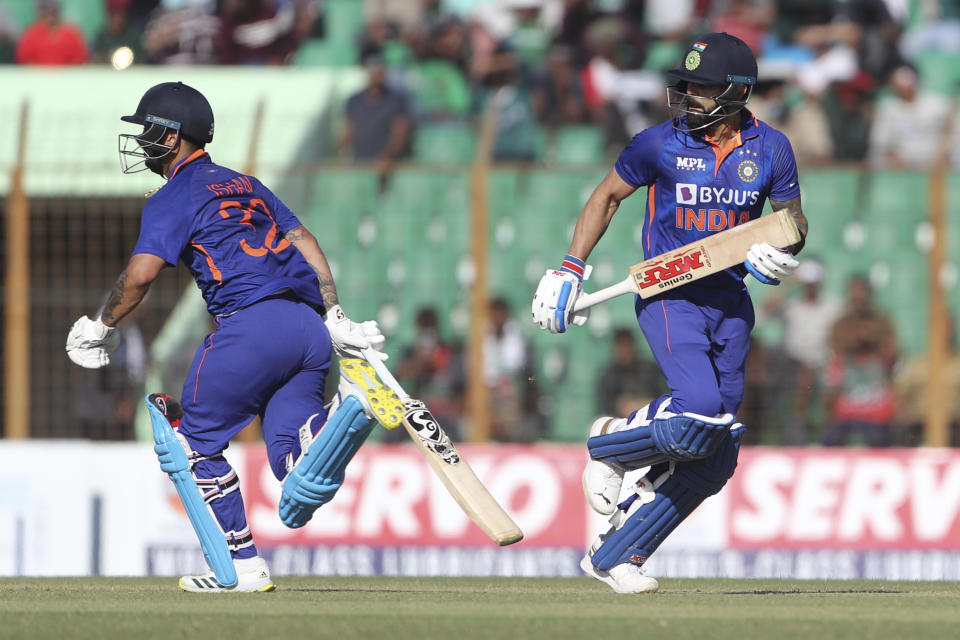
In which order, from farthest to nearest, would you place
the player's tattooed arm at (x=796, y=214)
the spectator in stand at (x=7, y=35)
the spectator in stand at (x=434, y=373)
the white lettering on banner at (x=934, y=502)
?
1. the spectator in stand at (x=7, y=35)
2. the spectator in stand at (x=434, y=373)
3. the white lettering on banner at (x=934, y=502)
4. the player's tattooed arm at (x=796, y=214)

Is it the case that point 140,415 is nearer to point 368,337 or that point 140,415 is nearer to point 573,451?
point 573,451

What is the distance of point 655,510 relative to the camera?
21.9ft

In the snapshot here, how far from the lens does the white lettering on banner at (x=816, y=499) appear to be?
10.5 metres

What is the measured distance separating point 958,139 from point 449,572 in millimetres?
5040

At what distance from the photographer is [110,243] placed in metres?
11.5

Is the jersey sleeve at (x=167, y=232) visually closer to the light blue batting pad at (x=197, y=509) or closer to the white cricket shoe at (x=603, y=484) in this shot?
the light blue batting pad at (x=197, y=509)

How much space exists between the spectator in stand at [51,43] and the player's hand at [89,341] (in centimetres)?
897

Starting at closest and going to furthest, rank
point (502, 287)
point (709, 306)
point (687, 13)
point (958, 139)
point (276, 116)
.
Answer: point (709, 306) → point (502, 287) → point (958, 139) → point (276, 116) → point (687, 13)

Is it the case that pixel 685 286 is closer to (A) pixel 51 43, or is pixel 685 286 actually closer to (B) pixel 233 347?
(B) pixel 233 347

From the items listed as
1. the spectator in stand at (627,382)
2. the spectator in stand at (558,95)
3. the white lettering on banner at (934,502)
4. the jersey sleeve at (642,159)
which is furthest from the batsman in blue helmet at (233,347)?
the spectator in stand at (558,95)

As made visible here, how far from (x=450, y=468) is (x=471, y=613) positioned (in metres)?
0.89

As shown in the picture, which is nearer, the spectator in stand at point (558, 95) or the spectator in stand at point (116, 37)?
the spectator in stand at point (558, 95)

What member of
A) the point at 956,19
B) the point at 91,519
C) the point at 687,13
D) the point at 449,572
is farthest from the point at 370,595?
the point at 956,19

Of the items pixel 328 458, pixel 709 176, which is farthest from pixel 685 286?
pixel 328 458
